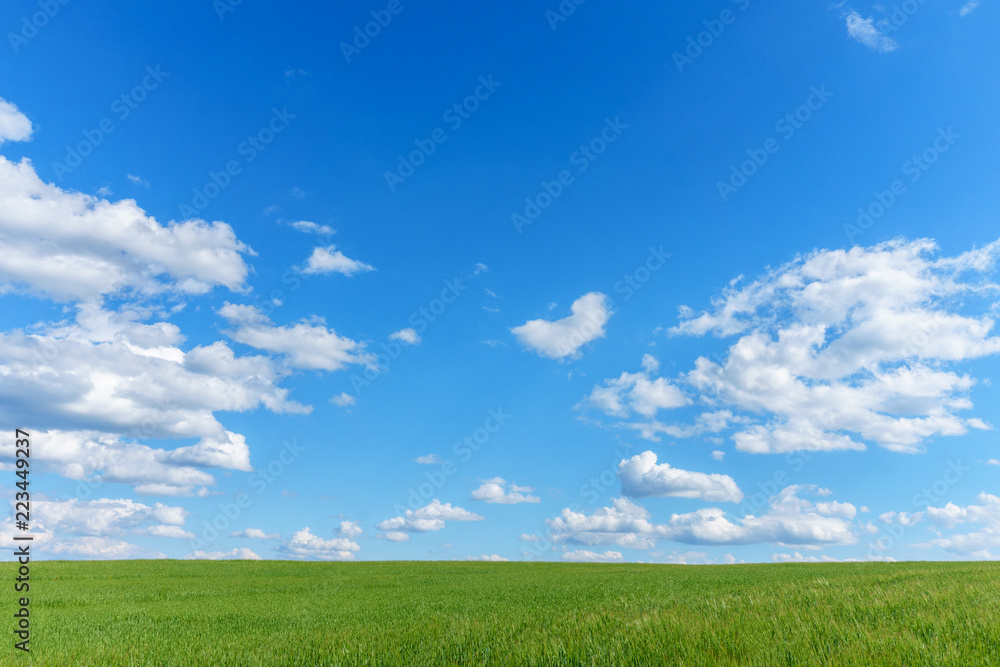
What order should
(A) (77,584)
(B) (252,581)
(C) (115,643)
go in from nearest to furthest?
1. (C) (115,643)
2. (A) (77,584)
3. (B) (252,581)

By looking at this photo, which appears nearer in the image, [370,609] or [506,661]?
[506,661]

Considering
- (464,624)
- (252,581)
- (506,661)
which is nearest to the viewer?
(506,661)

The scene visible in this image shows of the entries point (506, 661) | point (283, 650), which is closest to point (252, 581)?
point (283, 650)

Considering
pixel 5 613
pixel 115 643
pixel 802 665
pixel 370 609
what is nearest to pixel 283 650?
pixel 115 643

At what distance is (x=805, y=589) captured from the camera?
47.9ft

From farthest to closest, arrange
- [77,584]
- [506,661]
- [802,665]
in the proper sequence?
1. [77,584]
2. [506,661]
3. [802,665]

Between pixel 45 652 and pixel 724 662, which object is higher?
pixel 724 662

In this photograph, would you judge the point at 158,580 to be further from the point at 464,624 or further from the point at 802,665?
the point at 802,665

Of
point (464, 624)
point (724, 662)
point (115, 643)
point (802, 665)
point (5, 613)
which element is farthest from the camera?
point (5, 613)

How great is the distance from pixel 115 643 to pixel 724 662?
14485 millimetres

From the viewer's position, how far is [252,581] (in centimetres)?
3478

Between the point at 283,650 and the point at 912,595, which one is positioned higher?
the point at 912,595

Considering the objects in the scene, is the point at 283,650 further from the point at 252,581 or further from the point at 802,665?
the point at 252,581

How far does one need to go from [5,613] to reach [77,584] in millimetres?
14764
